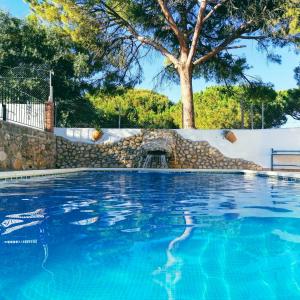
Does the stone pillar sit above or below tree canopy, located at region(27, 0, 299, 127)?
below

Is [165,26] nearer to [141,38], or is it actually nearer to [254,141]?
[141,38]

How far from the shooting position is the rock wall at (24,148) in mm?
11875

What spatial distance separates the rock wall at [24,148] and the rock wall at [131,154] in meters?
0.86

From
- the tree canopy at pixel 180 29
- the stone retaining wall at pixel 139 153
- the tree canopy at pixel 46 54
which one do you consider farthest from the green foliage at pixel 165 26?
the stone retaining wall at pixel 139 153

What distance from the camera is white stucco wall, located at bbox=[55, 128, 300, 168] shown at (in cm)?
1683

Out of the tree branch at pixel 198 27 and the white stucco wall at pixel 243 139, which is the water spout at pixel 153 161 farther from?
the tree branch at pixel 198 27

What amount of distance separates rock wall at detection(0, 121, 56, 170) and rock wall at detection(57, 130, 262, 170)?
0.86 m

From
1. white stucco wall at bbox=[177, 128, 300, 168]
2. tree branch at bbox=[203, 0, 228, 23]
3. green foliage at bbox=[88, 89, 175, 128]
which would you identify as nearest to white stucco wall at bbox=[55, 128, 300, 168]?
white stucco wall at bbox=[177, 128, 300, 168]

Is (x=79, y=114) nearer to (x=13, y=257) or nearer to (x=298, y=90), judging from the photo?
(x=298, y=90)

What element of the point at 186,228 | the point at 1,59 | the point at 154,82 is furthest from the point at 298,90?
the point at 186,228

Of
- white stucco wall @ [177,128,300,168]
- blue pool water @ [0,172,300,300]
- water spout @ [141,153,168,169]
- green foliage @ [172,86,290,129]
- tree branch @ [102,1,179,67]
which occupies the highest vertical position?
tree branch @ [102,1,179,67]

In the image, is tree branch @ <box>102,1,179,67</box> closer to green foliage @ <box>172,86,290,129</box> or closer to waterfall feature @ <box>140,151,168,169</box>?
waterfall feature @ <box>140,151,168,169</box>

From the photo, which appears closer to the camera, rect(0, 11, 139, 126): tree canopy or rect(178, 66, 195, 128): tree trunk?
rect(178, 66, 195, 128): tree trunk

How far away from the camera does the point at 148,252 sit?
3070 millimetres
